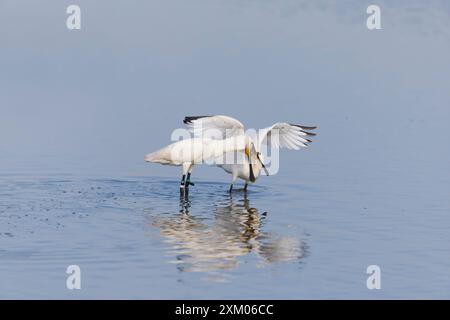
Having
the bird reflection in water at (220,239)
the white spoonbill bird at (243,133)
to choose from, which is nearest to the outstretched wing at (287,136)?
the white spoonbill bird at (243,133)

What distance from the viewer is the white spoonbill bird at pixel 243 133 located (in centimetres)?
2475

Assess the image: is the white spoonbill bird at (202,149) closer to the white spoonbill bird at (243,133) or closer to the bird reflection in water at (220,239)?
the white spoonbill bird at (243,133)

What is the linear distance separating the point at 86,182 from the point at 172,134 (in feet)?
25.8

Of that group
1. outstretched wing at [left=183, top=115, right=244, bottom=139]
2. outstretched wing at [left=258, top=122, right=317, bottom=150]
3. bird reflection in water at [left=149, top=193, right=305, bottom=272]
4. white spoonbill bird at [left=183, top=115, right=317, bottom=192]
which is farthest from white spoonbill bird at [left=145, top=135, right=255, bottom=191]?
bird reflection in water at [left=149, top=193, right=305, bottom=272]

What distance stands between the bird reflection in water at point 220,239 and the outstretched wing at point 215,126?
333 cm

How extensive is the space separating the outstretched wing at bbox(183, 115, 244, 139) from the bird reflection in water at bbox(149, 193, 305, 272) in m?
3.33

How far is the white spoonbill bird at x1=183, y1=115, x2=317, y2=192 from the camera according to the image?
2475cm

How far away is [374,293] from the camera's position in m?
15.4

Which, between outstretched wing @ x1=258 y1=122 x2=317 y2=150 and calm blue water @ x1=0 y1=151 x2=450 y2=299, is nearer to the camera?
calm blue water @ x1=0 y1=151 x2=450 y2=299

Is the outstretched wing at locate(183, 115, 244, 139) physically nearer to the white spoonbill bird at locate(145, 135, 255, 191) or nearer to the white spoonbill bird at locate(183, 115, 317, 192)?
the white spoonbill bird at locate(183, 115, 317, 192)

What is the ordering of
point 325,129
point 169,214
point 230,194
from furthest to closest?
1. point 325,129
2. point 230,194
3. point 169,214
